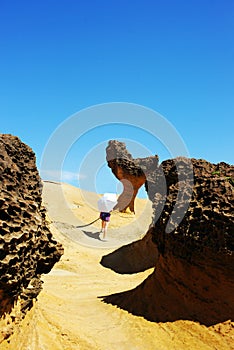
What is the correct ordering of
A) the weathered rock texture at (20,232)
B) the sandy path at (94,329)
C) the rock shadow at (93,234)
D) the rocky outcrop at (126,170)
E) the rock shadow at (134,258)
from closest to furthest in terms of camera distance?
the weathered rock texture at (20,232), the sandy path at (94,329), the rock shadow at (134,258), the rock shadow at (93,234), the rocky outcrop at (126,170)

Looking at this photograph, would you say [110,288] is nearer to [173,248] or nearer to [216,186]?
[173,248]

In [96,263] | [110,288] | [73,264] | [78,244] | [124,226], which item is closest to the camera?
[110,288]

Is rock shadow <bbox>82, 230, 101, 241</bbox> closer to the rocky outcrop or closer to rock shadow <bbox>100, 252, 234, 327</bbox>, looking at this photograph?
the rocky outcrop

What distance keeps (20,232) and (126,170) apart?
14283 mm

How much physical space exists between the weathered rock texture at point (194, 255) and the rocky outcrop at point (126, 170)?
11.4 metres

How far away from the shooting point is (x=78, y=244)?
1089 cm

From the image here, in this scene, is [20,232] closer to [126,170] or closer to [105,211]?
[105,211]

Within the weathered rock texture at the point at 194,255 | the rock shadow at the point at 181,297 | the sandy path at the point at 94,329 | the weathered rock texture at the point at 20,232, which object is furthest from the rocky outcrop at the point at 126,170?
the weathered rock texture at the point at 20,232

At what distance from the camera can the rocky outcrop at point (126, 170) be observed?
17375 mm

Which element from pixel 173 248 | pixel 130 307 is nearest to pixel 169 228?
pixel 173 248

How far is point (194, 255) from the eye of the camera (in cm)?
475

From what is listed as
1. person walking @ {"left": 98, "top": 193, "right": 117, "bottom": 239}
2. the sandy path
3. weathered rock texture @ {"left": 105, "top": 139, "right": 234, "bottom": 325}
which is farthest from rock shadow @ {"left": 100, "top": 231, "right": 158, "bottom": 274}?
person walking @ {"left": 98, "top": 193, "right": 117, "bottom": 239}

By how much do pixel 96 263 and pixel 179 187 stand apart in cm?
442

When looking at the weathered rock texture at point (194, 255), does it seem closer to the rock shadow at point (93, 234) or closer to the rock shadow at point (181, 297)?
the rock shadow at point (181, 297)
